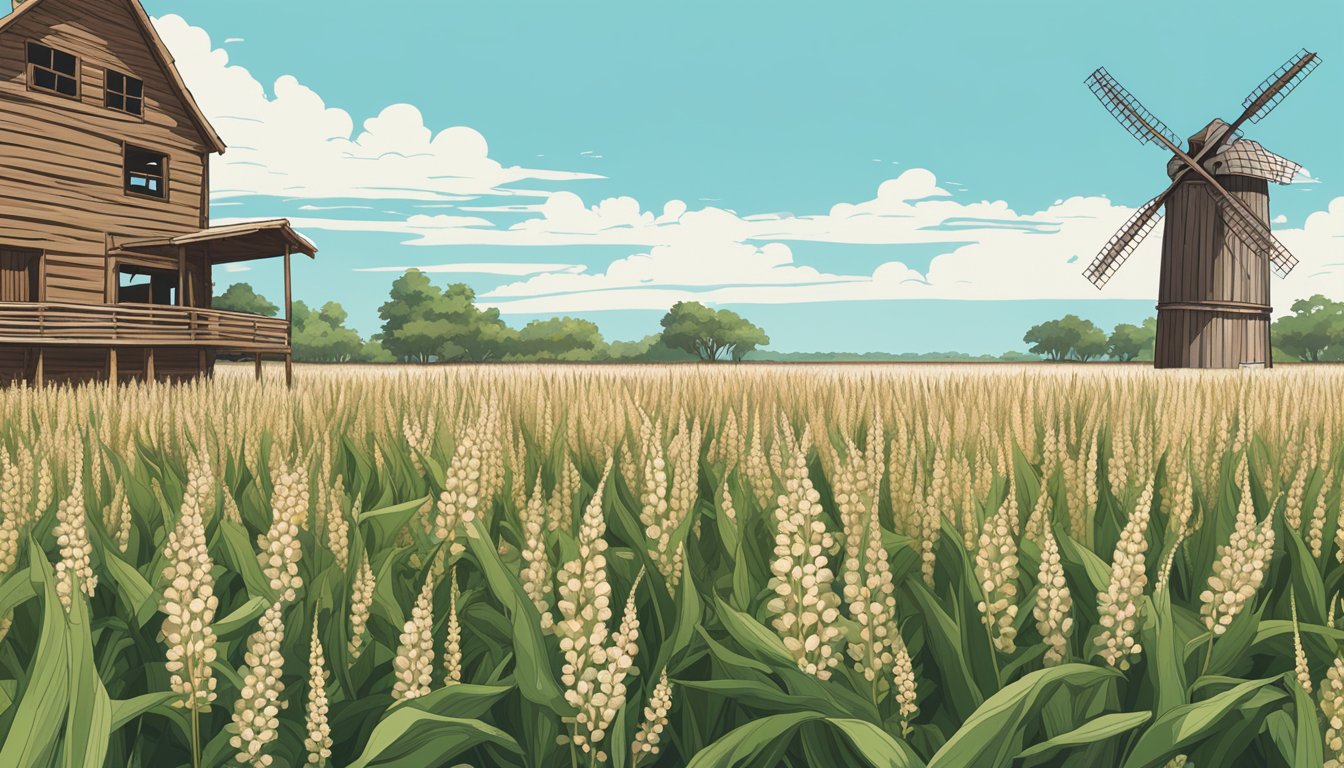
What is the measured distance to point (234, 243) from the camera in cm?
1972

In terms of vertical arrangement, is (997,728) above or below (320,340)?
below

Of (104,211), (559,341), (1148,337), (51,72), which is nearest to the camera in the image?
(51,72)

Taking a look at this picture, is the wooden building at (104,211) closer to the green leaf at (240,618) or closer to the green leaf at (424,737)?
the green leaf at (240,618)

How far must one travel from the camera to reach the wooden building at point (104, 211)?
17031mm

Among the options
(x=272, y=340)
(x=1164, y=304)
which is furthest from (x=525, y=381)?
(x=1164, y=304)

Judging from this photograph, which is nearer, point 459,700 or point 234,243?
point 459,700

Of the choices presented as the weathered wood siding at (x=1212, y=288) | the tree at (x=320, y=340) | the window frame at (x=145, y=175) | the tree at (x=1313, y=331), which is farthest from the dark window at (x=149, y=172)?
the tree at (x=1313, y=331)

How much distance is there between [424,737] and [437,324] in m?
92.4

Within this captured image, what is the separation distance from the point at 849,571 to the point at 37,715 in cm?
121

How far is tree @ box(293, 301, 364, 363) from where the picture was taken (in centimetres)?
9662

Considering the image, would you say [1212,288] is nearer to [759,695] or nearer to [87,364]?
[759,695]

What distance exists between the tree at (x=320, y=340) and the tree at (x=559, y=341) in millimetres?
21823

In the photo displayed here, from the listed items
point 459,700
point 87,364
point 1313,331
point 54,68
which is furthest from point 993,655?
point 1313,331

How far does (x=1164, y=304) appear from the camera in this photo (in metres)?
26.4
